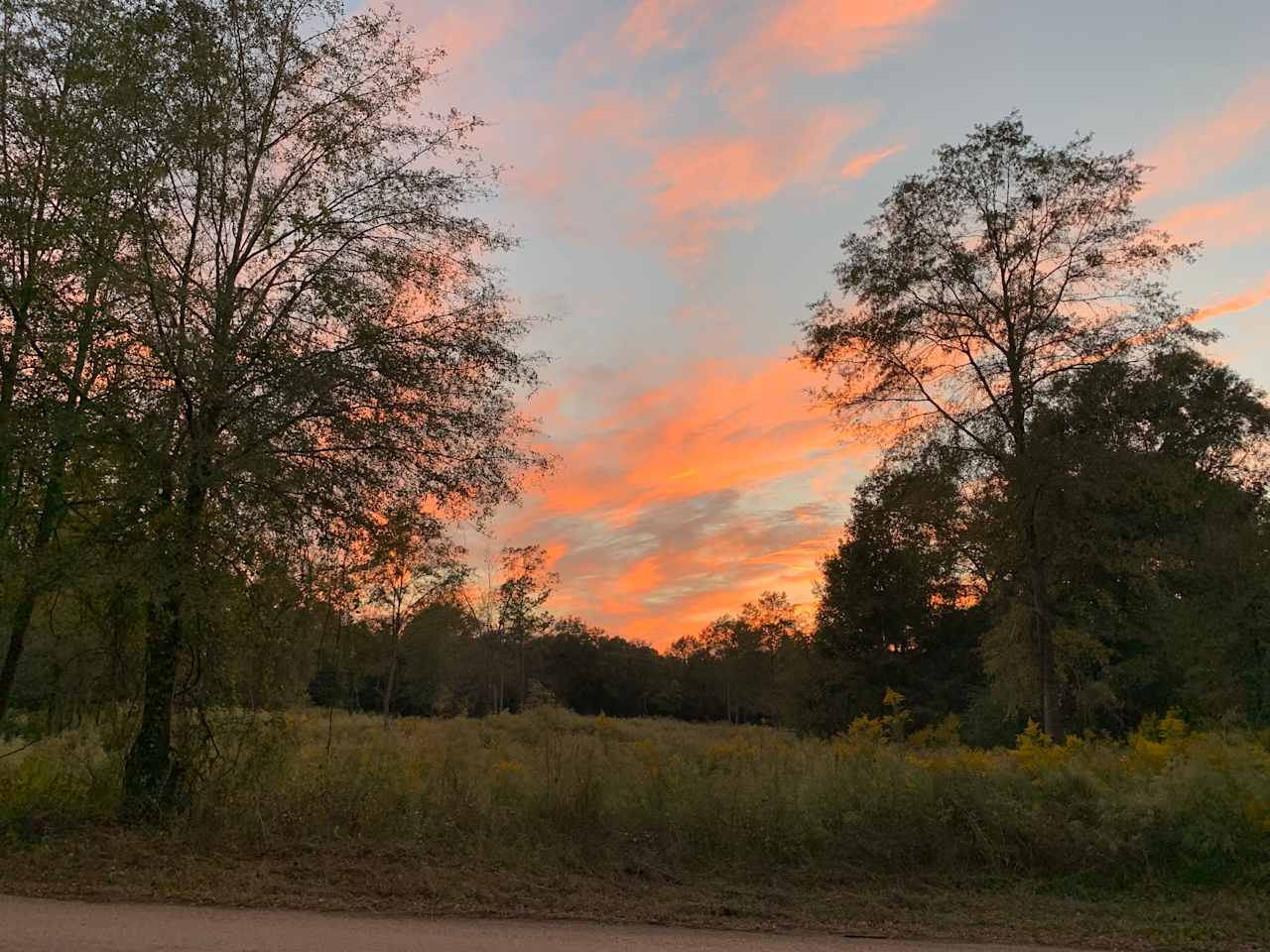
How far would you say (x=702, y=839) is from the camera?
30.7ft

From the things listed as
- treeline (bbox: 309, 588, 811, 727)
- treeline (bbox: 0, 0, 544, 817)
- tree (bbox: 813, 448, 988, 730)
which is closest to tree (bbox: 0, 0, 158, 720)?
treeline (bbox: 0, 0, 544, 817)

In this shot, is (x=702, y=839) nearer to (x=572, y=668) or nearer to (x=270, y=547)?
(x=270, y=547)

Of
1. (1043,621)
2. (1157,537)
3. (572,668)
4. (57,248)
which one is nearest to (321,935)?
(57,248)

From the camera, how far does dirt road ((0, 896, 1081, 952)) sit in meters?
6.27

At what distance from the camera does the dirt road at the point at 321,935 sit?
6273mm

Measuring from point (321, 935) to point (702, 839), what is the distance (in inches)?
166

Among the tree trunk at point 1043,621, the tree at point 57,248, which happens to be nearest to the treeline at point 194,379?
the tree at point 57,248

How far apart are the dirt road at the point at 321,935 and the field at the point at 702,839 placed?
0.39m

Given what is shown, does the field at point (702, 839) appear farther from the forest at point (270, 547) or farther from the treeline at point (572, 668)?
the treeline at point (572, 668)

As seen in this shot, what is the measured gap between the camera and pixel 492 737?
23953 mm

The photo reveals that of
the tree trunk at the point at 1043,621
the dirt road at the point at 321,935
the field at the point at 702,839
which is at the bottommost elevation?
the dirt road at the point at 321,935

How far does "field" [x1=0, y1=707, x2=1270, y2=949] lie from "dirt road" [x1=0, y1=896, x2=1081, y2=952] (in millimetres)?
390

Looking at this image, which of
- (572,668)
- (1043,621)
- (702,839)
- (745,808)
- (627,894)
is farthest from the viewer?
(572,668)

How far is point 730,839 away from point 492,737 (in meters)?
15.9
